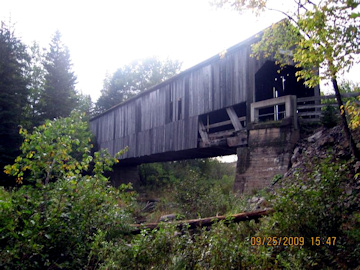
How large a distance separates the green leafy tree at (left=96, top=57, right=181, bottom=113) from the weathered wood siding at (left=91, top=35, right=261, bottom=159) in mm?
16418

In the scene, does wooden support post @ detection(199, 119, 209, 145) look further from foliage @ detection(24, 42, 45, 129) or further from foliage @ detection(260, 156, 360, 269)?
foliage @ detection(24, 42, 45, 129)

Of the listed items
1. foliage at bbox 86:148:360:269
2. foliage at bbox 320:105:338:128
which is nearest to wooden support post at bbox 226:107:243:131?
foliage at bbox 320:105:338:128

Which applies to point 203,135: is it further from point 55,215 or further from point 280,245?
point 280,245

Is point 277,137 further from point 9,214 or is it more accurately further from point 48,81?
point 48,81

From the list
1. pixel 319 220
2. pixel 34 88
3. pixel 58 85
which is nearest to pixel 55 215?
pixel 319 220

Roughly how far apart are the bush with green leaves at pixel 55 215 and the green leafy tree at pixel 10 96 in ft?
46.4

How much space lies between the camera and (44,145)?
5777mm

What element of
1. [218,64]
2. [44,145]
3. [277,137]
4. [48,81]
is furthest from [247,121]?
[48,81]

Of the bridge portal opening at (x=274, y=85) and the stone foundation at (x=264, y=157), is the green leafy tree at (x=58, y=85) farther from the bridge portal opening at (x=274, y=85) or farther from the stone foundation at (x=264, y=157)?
the stone foundation at (x=264, y=157)

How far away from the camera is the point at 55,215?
5.20 metres

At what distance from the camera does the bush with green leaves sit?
15.3ft

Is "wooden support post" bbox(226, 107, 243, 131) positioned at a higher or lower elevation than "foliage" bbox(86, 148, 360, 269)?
higher

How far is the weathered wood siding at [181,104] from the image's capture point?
1220 cm

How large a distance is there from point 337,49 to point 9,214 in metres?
5.72
